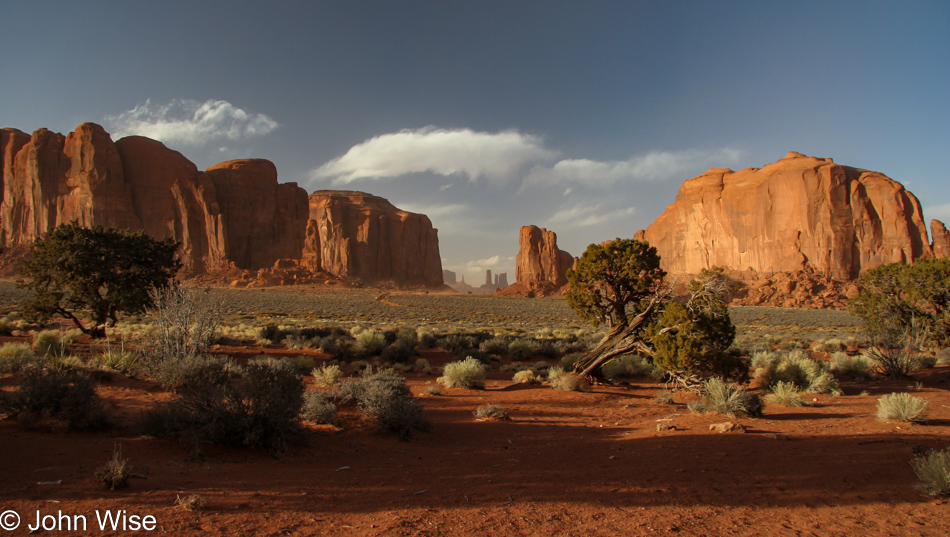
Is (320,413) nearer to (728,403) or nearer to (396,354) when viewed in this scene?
(728,403)

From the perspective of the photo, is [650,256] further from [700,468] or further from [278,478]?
[278,478]

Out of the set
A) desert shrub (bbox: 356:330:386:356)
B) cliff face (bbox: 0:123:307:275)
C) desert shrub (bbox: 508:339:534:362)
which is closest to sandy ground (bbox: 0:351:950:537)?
desert shrub (bbox: 356:330:386:356)

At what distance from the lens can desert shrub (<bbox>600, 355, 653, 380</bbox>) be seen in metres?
13.3

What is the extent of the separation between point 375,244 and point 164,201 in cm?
4712

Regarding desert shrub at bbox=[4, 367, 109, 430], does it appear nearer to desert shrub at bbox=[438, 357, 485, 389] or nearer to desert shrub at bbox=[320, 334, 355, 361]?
desert shrub at bbox=[438, 357, 485, 389]

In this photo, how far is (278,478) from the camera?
4.61 metres

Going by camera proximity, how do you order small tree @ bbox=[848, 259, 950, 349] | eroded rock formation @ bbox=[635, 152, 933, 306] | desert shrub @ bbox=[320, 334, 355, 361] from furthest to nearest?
1. eroded rock formation @ bbox=[635, 152, 933, 306]
2. desert shrub @ bbox=[320, 334, 355, 361]
3. small tree @ bbox=[848, 259, 950, 349]

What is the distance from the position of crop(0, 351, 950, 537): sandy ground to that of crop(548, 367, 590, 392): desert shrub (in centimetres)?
326

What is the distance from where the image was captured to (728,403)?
326 inches

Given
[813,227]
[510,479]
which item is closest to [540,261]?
[813,227]

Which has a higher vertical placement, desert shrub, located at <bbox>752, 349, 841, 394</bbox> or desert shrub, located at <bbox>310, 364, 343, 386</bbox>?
desert shrub, located at <bbox>310, 364, 343, 386</bbox>

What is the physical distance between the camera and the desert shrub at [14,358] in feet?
29.0

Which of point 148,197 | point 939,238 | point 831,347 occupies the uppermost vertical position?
point 148,197

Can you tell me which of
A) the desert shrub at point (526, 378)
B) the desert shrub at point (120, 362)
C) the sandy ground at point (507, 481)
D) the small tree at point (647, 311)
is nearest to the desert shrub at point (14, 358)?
the desert shrub at point (120, 362)
